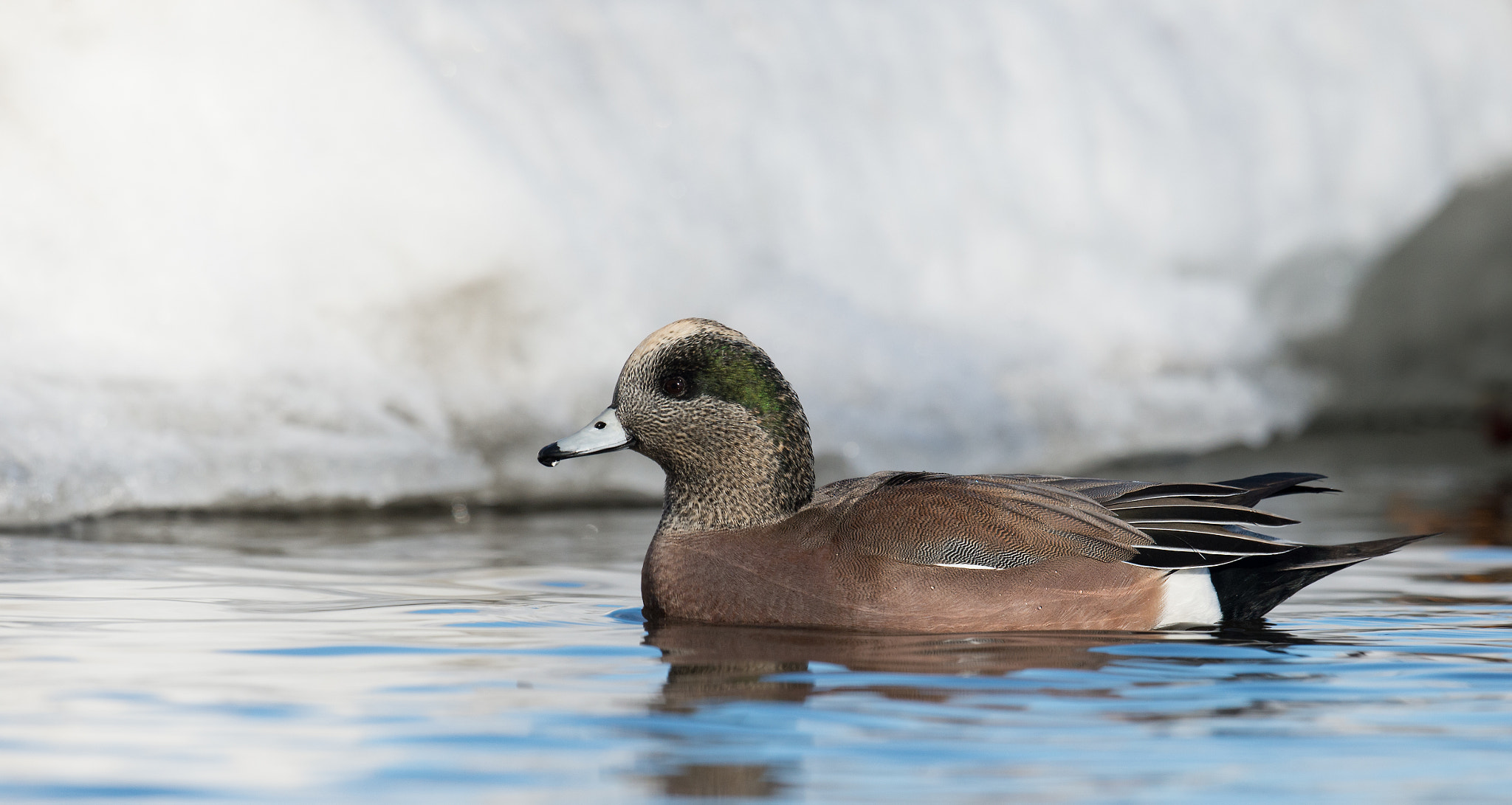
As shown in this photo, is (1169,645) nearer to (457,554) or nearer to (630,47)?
(457,554)

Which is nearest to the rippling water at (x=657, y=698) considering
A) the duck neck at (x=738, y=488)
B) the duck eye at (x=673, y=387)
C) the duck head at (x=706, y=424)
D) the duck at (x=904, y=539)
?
the duck at (x=904, y=539)

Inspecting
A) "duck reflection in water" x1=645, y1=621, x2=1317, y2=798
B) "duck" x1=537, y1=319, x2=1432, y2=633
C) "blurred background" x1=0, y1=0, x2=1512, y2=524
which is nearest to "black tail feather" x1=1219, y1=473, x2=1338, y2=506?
"duck" x1=537, y1=319, x2=1432, y2=633

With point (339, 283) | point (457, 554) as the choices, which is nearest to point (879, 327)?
point (339, 283)

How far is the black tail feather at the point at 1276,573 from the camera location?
4.34 metres

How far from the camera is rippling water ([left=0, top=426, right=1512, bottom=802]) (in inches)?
107

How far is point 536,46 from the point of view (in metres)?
8.26

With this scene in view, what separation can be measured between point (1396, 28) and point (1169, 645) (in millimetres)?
7638

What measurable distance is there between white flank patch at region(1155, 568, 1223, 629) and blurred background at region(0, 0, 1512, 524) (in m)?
3.35

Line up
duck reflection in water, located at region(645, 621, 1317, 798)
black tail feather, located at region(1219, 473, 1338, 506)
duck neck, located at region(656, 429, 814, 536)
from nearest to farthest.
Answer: duck reflection in water, located at region(645, 621, 1317, 798)
black tail feather, located at region(1219, 473, 1338, 506)
duck neck, located at region(656, 429, 814, 536)

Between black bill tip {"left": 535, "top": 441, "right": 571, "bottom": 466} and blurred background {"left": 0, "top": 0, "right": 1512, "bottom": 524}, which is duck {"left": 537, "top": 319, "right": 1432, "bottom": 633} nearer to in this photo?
black bill tip {"left": 535, "top": 441, "right": 571, "bottom": 466}

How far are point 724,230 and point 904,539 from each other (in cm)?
415

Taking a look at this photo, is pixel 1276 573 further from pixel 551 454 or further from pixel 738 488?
pixel 551 454

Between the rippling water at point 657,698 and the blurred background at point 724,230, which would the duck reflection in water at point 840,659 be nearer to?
the rippling water at point 657,698

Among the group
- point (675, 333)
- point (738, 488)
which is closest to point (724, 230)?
point (675, 333)
